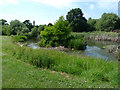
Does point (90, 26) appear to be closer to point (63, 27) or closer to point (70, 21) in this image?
point (70, 21)

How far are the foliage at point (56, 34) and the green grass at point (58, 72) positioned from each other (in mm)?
7790

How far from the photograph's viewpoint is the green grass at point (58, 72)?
12.9 feet

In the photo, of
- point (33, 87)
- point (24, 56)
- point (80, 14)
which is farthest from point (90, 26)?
point (33, 87)

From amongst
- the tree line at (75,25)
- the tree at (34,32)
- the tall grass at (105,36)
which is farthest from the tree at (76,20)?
the tall grass at (105,36)

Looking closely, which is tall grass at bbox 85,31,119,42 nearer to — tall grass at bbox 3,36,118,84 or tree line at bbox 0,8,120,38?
tree line at bbox 0,8,120,38

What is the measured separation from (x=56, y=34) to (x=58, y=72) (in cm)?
1007

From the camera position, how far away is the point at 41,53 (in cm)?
657

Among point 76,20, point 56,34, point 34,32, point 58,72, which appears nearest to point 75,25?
point 76,20

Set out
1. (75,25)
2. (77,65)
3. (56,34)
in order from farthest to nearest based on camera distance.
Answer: (75,25) < (56,34) < (77,65)

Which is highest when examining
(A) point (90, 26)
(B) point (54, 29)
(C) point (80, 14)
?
(C) point (80, 14)

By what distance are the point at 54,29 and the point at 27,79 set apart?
38.0ft

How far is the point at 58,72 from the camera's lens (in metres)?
5.39

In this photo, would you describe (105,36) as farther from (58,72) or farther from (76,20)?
(58,72)

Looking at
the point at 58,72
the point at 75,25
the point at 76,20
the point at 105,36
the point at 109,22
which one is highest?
the point at 76,20
